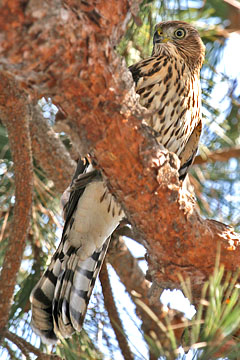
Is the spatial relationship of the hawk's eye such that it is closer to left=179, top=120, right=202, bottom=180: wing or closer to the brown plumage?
the brown plumage

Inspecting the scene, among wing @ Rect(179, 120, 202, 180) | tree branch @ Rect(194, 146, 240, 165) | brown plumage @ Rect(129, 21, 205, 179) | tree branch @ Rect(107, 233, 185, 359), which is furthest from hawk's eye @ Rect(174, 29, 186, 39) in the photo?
tree branch @ Rect(107, 233, 185, 359)

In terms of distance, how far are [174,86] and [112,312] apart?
1484 mm

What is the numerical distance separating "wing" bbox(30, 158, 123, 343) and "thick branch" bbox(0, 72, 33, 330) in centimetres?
39

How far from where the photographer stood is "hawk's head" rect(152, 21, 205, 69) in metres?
3.89

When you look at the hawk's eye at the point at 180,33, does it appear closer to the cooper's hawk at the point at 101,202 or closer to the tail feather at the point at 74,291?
the cooper's hawk at the point at 101,202

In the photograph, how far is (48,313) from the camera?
10.6 feet

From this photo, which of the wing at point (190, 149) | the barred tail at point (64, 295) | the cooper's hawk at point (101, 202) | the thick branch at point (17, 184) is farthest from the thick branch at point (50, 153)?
the wing at point (190, 149)

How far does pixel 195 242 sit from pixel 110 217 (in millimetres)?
1226

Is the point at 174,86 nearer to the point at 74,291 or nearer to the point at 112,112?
the point at 74,291

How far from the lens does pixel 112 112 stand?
204 centimetres

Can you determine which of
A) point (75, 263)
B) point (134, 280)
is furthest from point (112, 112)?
point (134, 280)

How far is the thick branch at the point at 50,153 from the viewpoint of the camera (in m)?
3.56

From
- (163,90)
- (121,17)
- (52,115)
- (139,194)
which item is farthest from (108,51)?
(52,115)

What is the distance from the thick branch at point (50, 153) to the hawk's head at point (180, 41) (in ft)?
3.21
